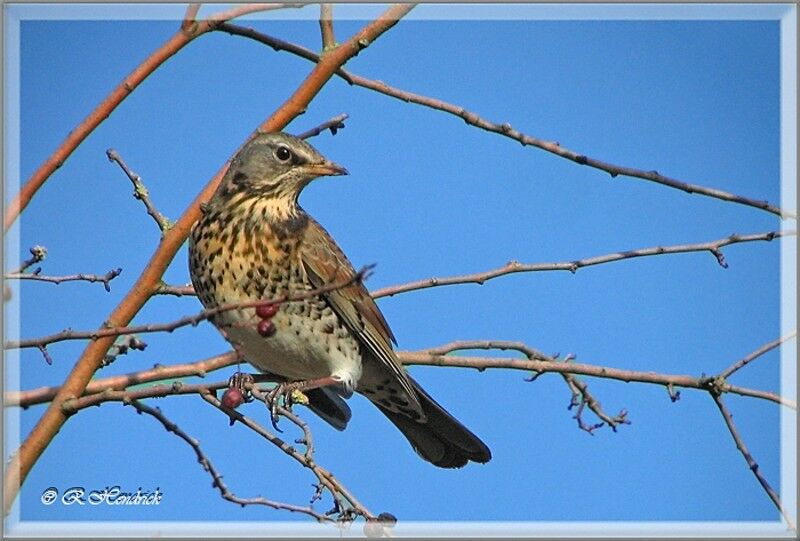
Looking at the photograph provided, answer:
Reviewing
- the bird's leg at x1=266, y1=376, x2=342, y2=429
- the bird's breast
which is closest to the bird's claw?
the bird's leg at x1=266, y1=376, x2=342, y2=429

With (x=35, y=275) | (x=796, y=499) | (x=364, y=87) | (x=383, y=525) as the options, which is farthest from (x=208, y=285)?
(x=796, y=499)

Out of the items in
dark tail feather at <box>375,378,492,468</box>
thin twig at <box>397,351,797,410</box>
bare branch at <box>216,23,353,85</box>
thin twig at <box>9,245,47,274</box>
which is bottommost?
thin twig at <box>9,245,47,274</box>

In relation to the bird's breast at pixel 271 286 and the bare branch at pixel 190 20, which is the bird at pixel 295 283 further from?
the bare branch at pixel 190 20

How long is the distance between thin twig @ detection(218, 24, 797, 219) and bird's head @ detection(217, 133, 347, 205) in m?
1.01

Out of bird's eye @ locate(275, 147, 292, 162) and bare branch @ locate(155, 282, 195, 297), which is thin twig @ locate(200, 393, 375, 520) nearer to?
bare branch @ locate(155, 282, 195, 297)

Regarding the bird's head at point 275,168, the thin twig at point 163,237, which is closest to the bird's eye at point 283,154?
the bird's head at point 275,168

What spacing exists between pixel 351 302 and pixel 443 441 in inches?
31.4

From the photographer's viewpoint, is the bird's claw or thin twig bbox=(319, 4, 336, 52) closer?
thin twig bbox=(319, 4, 336, 52)

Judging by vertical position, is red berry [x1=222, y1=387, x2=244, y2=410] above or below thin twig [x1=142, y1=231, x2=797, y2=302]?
below

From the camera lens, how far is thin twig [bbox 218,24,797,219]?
2.97m

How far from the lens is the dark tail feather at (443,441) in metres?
4.54

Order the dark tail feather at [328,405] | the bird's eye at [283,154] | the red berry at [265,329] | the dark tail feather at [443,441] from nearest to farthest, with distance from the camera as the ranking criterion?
1. the red berry at [265,329]
2. the bird's eye at [283,154]
3. the dark tail feather at [328,405]
4. the dark tail feather at [443,441]

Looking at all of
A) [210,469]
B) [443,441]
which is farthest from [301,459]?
[443,441]

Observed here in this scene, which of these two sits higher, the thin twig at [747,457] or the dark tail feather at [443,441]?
the dark tail feather at [443,441]
